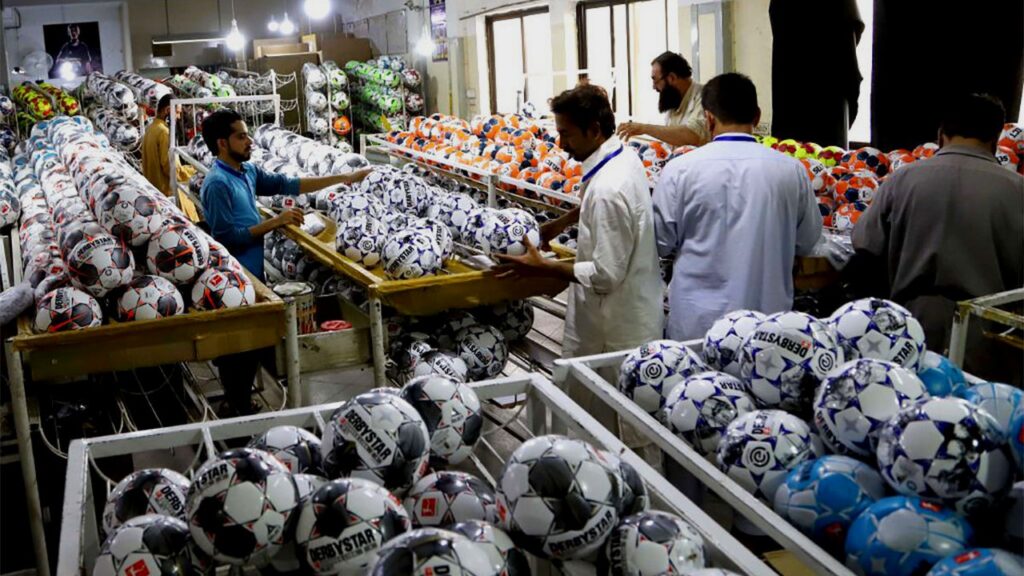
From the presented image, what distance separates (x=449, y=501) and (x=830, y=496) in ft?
2.62

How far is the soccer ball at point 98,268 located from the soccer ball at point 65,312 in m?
0.07

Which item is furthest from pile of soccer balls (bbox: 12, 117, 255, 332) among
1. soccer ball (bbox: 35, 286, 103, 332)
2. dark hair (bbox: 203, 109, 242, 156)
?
dark hair (bbox: 203, 109, 242, 156)

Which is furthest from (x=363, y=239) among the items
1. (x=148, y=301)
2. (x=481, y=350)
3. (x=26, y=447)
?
(x=26, y=447)

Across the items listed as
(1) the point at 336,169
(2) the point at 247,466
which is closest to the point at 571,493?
(2) the point at 247,466

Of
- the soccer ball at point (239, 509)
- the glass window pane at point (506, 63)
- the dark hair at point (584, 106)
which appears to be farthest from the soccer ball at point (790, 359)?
the glass window pane at point (506, 63)

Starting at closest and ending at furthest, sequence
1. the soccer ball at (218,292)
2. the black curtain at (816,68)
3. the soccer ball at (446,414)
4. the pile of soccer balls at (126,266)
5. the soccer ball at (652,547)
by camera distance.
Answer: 1. the soccer ball at (652,547)
2. the soccer ball at (446,414)
3. the pile of soccer balls at (126,266)
4. the soccer ball at (218,292)
5. the black curtain at (816,68)

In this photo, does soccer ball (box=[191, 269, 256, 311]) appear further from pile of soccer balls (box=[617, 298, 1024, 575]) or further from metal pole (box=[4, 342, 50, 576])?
pile of soccer balls (box=[617, 298, 1024, 575])

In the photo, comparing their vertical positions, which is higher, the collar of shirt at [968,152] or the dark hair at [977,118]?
the dark hair at [977,118]

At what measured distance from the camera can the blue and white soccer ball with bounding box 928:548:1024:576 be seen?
1.67 m

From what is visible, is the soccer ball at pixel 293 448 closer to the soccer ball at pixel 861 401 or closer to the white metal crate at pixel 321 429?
the white metal crate at pixel 321 429

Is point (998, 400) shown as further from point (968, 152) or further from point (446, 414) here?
point (968, 152)

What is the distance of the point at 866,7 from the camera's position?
24.5 feet

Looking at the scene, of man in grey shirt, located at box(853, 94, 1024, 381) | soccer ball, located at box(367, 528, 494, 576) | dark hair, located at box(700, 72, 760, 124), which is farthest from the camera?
dark hair, located at box(700, 72, 760, 124)

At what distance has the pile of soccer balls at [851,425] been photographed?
6.12 ft
